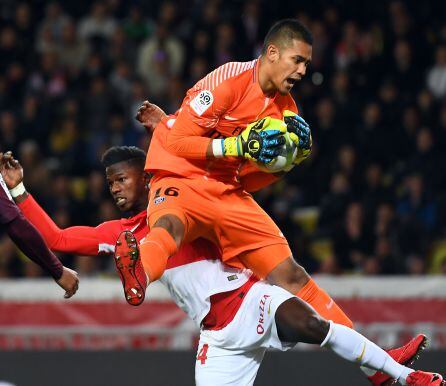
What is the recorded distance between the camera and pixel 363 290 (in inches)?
349

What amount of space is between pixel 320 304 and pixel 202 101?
126cm

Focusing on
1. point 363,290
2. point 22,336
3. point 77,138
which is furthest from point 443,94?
point 22,336

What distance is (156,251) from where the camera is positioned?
5.47 meters

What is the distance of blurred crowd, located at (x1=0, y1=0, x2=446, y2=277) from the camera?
10117 millimetres

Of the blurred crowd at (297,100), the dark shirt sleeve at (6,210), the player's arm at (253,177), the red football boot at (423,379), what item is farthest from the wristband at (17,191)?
the blurred crowd at (297,100)

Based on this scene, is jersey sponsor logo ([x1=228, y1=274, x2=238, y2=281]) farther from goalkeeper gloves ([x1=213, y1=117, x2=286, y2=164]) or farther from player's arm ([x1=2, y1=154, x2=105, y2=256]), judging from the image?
player's arm ([x1=2, y1=154, x2=105, y2=256])

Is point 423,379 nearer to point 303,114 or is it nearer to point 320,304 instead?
point 320,304

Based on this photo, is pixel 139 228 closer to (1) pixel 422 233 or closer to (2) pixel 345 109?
(1) pixel 422 233

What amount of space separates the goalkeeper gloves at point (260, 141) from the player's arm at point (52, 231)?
1.04 meters

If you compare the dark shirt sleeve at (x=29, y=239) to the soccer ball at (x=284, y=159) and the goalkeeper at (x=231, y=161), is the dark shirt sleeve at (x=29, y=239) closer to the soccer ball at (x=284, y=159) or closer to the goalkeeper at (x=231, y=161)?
the goalkeeper at (x=231, y=161)

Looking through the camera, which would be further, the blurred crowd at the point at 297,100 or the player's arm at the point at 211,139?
the blurred crowd at the point at 297,100

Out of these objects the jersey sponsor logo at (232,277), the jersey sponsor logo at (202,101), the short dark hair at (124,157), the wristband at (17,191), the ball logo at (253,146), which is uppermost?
the jersey sponsor logo at (202,101)

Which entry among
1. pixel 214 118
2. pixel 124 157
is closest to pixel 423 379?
pixel 214 118

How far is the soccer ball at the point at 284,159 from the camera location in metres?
5.69
